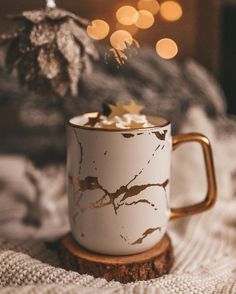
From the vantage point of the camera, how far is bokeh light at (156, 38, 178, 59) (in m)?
1.39

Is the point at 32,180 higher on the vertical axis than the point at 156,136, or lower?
lower

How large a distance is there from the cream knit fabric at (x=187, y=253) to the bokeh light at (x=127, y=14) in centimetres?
40

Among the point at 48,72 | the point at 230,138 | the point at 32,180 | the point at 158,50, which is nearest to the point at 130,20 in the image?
the point at 158,50

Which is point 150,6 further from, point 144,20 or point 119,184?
point 119,184

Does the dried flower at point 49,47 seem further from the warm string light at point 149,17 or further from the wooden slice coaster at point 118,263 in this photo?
the warm string light at point 149,17

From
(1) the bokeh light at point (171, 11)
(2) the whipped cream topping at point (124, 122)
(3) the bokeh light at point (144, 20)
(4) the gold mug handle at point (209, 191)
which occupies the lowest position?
(4) the gold mug handle at point (209, 191)

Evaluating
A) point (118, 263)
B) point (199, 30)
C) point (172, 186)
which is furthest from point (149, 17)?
point (118, 263)

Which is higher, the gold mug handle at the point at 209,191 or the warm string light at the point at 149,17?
the warm string light at the point at 149,17

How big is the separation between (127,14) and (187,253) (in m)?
0.85

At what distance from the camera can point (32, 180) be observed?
0.90 meters

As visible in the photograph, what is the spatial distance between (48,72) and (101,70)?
55 cm

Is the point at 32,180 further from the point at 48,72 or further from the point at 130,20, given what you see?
the point at 130,20

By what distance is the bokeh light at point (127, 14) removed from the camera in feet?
4.53

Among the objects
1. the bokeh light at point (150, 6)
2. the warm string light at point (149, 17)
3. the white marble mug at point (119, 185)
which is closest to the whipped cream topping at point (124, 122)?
the white marble mug at point (119, 185)
